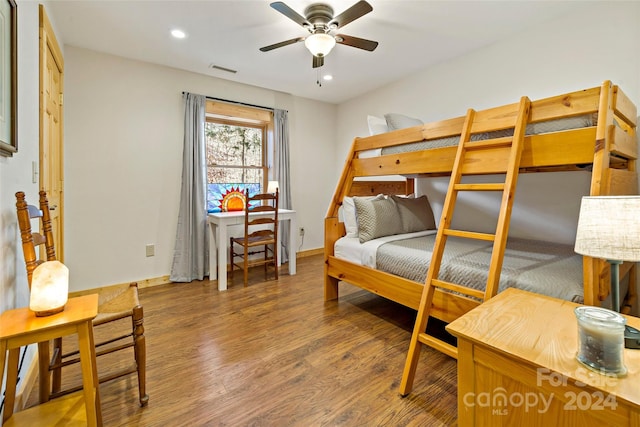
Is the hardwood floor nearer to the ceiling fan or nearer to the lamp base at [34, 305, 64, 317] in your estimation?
the lamp base at [34, 305, 64, 317]

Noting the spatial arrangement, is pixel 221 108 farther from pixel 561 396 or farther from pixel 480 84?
pixel 561 396

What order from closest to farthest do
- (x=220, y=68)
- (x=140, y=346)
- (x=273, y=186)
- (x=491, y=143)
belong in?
(x=140, y=346) < (x=491, y=143) < (x=220, y=68) < (x=273, y=186)

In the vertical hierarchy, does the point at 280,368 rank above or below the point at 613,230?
below

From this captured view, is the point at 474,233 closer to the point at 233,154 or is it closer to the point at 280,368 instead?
the point at 280,368

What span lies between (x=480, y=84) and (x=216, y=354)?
11.4 ft

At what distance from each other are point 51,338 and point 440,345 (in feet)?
5.57

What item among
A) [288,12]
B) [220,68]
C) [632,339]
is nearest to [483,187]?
[632,339]

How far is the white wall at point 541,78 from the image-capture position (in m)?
2.14

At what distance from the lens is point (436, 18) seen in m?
2.38

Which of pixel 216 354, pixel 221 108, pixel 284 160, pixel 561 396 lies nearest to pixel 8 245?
pixel 216 354

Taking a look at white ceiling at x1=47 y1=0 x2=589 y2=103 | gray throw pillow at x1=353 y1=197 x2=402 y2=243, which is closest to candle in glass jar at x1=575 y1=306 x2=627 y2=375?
gray throw pillow at x1=353 y1=197 x2=402 y2=243

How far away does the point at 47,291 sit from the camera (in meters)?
1.10

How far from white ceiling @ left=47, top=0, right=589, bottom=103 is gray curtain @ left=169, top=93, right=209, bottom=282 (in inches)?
22.2

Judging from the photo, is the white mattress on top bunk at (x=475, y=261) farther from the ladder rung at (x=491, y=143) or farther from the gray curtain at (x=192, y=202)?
the gray curtain at (x=192, y=202)
